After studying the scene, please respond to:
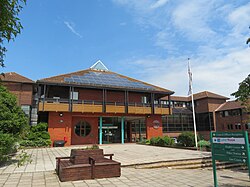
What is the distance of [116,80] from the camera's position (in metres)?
25.7

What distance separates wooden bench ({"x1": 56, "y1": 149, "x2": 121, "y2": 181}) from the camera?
6375 millimetres

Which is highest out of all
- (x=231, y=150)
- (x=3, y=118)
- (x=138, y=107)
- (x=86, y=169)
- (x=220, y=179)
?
(x=138, y=107)

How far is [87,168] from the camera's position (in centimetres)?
663

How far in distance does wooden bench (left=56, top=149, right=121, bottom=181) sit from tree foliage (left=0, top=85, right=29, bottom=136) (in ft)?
12.1

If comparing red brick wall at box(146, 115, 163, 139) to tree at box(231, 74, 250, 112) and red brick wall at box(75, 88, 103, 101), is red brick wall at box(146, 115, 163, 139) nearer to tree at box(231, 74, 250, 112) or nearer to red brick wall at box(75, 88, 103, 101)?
red brick wall at box(75, 88, 103, 101)

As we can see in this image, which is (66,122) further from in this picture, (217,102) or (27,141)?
(217,102)

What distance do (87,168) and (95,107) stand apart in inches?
603

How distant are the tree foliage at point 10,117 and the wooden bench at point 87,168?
145 inches

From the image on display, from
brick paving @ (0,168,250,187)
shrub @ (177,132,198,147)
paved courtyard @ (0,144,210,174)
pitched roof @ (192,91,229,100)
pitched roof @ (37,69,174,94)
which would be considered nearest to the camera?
brick paving @ (0,168,250,187)

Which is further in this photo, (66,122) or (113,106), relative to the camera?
(113,106)

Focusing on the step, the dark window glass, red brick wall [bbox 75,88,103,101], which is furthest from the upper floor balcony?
the step

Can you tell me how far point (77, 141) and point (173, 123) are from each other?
2142 cm

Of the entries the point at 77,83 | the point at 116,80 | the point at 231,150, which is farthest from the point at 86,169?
the point at 116,80

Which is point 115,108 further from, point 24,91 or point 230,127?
point 230,127
